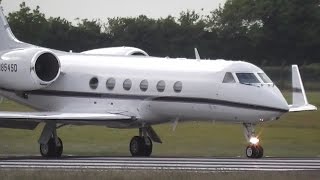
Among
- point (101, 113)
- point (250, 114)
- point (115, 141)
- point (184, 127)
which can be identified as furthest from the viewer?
point (184, 127)

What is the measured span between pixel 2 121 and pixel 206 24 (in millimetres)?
35130

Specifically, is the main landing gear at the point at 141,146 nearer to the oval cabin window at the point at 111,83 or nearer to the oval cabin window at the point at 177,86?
the oval cabin window at the point at 111,83

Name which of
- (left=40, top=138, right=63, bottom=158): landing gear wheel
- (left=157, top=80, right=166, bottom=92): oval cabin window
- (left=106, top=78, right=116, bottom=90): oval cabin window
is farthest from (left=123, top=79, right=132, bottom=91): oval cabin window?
(left=40, top=138, right=63, bottom=158): landing gear wheel

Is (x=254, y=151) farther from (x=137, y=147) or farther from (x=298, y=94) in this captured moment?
(x=298, y=94)

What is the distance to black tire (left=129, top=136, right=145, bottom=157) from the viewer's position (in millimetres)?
39719

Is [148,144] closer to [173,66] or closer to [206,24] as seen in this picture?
[173,66]

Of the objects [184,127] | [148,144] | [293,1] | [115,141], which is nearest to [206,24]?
[293,1]

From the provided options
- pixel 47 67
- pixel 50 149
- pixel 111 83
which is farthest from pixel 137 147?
pixel 47 67

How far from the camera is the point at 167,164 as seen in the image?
33.4 metres

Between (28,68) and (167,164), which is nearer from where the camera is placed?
→ (167,164)

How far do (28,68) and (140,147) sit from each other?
4281 mm

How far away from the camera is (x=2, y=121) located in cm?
3778

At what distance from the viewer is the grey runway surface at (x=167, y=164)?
31.6 metres

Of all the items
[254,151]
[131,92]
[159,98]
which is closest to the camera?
[254,151]
